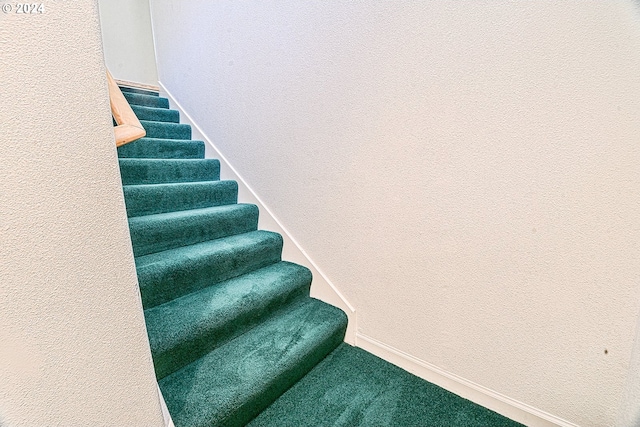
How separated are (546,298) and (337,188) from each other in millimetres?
1060

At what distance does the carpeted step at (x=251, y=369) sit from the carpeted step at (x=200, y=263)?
36 centimetres

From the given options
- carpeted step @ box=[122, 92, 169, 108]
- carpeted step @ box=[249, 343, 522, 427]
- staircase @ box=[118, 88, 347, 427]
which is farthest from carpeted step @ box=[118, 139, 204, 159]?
carpeted step @ box=[249, 343, 522, 427]

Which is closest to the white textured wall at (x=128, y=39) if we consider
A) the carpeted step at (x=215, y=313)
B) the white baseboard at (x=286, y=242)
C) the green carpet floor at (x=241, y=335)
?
the white baseboard at (x=286, y=242)

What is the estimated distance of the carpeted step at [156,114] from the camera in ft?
8.48

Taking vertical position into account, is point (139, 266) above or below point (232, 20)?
below

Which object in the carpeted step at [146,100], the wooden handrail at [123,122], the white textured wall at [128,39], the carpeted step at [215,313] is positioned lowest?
the carpeted step at [215,313]

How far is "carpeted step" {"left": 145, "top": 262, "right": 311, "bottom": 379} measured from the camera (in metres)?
1.23

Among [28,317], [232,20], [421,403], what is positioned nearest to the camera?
[28,317]

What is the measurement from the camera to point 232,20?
2.11 metres

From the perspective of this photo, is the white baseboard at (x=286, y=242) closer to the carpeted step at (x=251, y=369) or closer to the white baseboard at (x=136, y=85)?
the carpeted step at (x=251, y=369)

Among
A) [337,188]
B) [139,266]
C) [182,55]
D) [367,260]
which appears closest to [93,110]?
[139,266]

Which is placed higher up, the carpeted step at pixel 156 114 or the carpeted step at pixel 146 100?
the carpeted step at pixel 146 100

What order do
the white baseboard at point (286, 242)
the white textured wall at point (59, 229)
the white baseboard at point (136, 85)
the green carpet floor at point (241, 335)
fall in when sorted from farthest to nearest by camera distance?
the white baseboard at point (136, 85) → the white baseboard at point (286, 242) → the green carpet floor at point (241, 335) → the white textured wall at point (59, 229)

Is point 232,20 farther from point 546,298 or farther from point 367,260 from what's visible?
point 546,298
